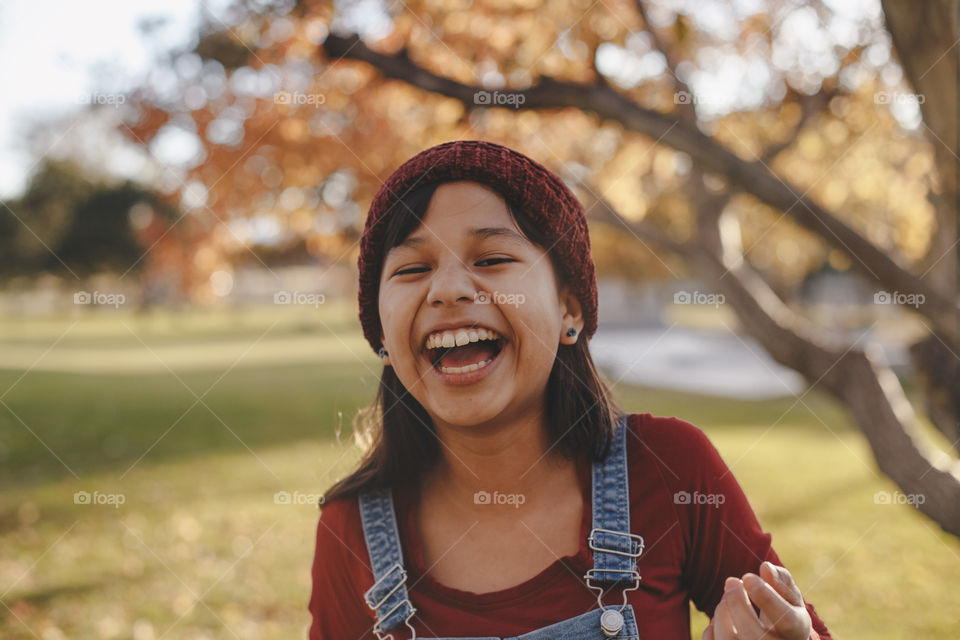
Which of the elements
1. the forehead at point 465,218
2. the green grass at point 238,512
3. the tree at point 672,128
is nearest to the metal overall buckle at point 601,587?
the forehead at point 465,218

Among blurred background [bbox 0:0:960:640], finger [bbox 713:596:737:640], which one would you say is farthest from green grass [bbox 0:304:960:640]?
finger [bbox 713:596:737:640]

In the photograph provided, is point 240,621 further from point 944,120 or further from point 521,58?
point 944,120

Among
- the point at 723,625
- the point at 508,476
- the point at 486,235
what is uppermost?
the point at 486,235

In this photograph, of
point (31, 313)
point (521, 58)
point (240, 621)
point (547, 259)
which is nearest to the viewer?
point (547, 259)

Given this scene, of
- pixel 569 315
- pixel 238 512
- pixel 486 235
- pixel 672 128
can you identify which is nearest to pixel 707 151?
Answer: pixel 672 128

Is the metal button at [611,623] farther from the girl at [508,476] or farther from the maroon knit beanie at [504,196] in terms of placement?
the maroon knit beanie at [504,196]

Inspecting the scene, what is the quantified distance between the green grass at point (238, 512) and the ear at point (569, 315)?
0.78 metres

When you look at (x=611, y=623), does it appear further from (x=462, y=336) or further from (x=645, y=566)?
(x=462, y=336)

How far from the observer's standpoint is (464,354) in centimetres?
182

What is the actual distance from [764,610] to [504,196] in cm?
108

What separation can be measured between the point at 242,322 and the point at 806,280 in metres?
35.4

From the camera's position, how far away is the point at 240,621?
490cm

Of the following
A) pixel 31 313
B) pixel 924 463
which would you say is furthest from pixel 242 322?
pixel 924 463

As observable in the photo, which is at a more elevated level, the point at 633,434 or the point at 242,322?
the point at 242,322
